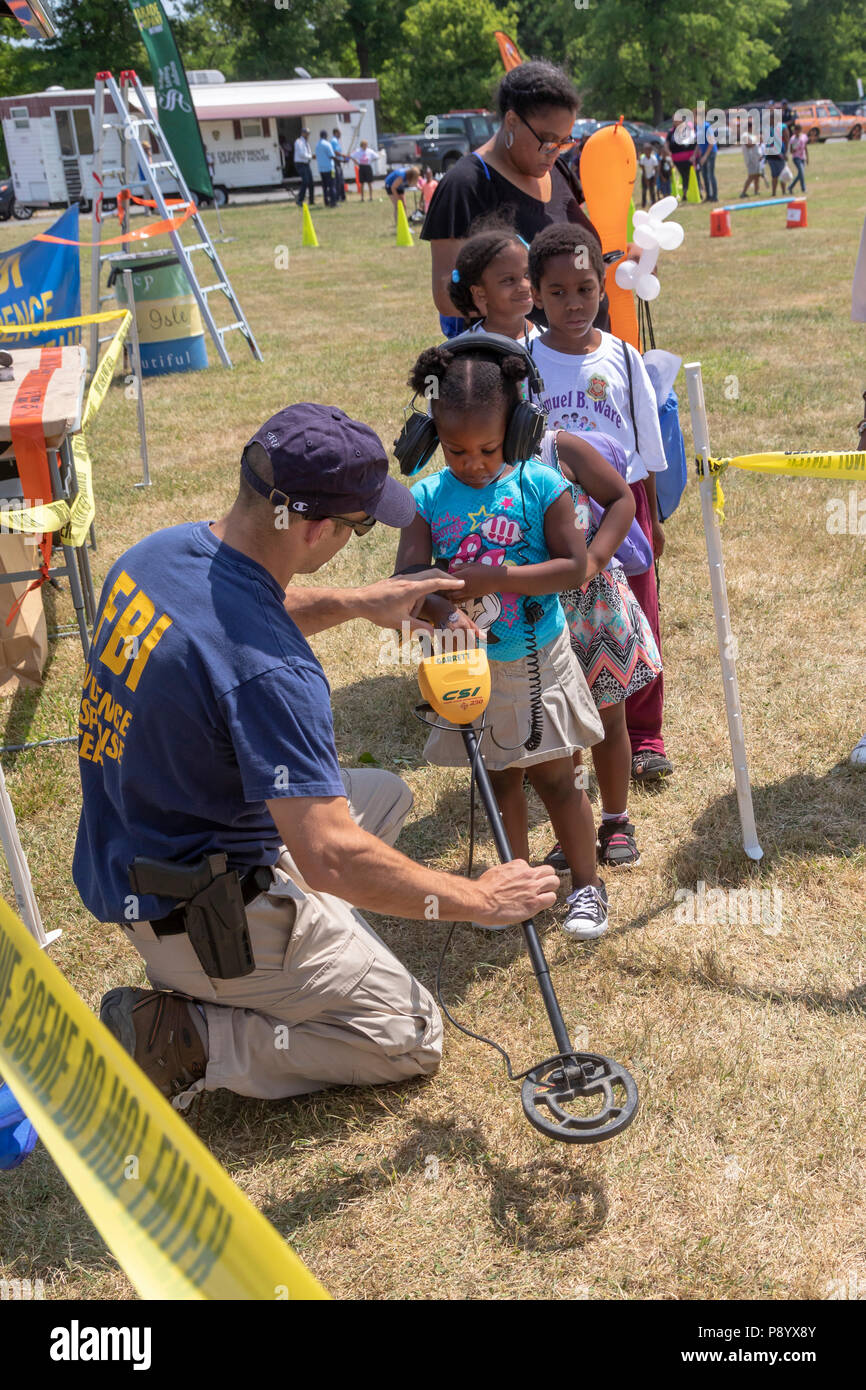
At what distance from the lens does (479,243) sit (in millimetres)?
3555

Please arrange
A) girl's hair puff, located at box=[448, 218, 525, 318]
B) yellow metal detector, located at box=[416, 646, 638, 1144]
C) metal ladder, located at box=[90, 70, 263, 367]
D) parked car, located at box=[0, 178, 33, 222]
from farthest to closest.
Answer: parked car, located at box=[0, 178, 33, 222] < metal ladder, located at box=[90, 70, 263, 367] < girl's hair puff, located at box=[448, 218, 525, 318] < yellow metal detector, located at box=[416, 646, 638, 1144]

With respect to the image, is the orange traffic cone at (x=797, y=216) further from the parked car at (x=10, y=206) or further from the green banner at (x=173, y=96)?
the parked car at (x=10, y=206)

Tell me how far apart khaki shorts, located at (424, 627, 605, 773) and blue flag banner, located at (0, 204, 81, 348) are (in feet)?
18.2

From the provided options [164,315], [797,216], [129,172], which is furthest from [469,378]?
[797,216]

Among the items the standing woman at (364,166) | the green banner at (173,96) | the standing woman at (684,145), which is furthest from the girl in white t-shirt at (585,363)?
the standing woman at (364,166)

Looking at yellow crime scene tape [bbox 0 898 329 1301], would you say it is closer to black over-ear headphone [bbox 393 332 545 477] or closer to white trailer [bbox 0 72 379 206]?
black over-ear headphone [bbox 393 332 545 477]

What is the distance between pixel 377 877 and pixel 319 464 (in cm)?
85

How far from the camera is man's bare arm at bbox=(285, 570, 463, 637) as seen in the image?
291 centimetres

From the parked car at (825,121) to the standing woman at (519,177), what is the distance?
1737 inches

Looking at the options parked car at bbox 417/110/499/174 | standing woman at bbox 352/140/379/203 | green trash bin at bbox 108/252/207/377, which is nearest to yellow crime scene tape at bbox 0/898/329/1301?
green trash bin at bbox 108/252/207/377

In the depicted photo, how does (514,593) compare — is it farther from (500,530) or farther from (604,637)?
(604,637)

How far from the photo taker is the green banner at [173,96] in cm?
1149

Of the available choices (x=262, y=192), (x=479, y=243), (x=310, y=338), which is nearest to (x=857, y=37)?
(x=262, y=192)
